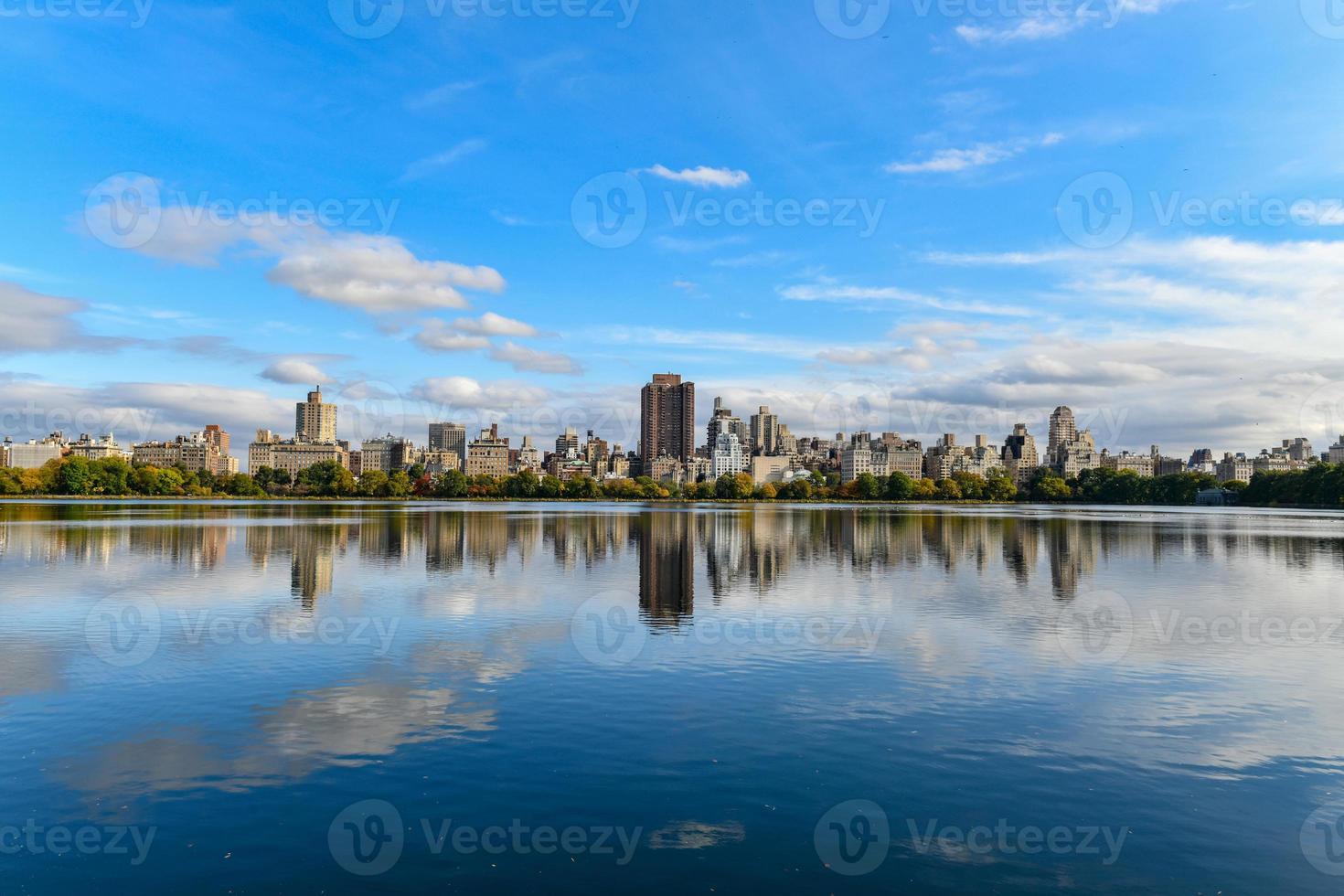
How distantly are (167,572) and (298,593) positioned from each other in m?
11.5

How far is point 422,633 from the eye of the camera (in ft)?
93.4

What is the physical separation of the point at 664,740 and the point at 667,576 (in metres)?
28.4

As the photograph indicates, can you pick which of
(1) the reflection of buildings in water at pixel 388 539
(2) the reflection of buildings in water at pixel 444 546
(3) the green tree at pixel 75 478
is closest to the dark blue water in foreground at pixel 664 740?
(2) the reflection of buildings in water at pixel 444 546

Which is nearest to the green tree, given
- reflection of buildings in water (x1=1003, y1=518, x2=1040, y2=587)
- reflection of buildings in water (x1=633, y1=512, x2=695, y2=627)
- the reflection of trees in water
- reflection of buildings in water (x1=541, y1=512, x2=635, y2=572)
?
the reflection of trees in water

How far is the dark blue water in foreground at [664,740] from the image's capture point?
40.5ft

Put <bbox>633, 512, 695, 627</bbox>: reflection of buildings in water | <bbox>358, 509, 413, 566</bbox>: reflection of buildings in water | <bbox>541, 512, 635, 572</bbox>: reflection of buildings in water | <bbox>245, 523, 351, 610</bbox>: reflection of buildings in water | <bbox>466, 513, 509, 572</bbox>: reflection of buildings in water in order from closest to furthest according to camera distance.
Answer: <bbox>633, 512, 695, 627</bbox>: reflection of buildings in water, <bbox>245, 523, 351, 610</bbox>: reflection of buildings in water, <bbox>466, 513, 509, 572</bbox>: reflection of buildings in water, <bbox>358, 509, 413, 566</bbox>: reflection of buildings in water, <bbox>541, 512, 635, 572</bbox>: reflection of buildings in water

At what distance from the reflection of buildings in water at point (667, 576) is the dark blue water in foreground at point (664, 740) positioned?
0.54 meters

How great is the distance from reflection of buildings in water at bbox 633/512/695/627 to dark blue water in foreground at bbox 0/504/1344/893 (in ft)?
1.78

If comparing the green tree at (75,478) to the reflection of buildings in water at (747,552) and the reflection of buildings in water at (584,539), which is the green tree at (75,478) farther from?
the reflection of buildings in water at (747,552)

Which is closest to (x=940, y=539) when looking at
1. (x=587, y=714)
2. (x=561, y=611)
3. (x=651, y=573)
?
(x=651, y=573)

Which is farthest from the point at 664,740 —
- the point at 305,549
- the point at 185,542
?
the point at 185,542

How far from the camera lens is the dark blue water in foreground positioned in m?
12.4

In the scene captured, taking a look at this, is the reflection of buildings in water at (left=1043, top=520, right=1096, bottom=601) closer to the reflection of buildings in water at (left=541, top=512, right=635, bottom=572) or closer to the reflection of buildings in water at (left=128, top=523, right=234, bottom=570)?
the reflection of buildings in water at (left=541, top=512, right=635, bottom=572)

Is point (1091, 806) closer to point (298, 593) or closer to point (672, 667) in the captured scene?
point (672, 667)
